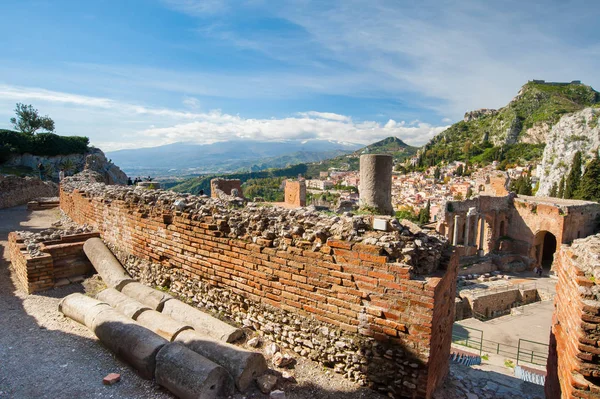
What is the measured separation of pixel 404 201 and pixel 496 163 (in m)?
35.7

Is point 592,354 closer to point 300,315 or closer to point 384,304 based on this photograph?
point 384,304

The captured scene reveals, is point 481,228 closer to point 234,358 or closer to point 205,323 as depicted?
point 205,323

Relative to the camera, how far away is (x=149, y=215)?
625cm

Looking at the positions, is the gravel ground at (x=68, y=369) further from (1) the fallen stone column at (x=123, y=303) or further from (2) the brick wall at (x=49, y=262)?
(2) the brick wall at (x=49, y=262)

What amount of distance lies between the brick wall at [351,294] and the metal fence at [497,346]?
867 cm

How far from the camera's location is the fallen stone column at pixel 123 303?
4747 millimetres

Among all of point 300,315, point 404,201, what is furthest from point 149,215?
point 404,201

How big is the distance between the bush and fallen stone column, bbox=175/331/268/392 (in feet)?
125

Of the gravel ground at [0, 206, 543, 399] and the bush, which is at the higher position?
the bush

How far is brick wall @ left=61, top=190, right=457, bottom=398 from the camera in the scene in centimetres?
352

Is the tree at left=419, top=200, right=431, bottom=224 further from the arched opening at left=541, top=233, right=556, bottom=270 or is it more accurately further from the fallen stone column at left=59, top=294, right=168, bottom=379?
the fallen stone column at left=59, top=294, right=168, bottom=379

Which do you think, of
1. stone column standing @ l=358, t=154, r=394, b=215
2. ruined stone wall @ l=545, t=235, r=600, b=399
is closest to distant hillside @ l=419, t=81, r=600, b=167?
stone column standing @ l=358, t=154, r=394, b=215

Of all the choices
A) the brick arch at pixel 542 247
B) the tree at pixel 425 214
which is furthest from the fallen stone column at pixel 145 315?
the tree at pixel 425 214

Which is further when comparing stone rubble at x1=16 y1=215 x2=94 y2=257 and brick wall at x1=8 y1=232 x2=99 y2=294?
stone rubble at x1=16 y1=215 x2=94 y2=257
